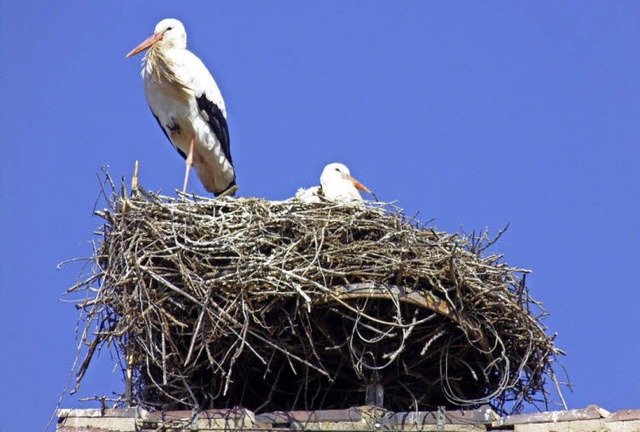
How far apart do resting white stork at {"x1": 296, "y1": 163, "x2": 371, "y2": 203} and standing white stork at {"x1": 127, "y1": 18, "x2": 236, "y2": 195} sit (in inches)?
41.8

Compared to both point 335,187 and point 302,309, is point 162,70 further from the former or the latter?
point 302,309

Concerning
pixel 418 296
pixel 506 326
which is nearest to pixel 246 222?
pixel 418 296

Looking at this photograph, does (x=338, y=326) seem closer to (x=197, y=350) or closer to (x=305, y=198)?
(x=197, y=350)

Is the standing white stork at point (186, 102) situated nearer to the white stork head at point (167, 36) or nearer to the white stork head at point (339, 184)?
the white stork head at point (167, 36)

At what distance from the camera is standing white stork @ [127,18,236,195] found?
10.1 meters

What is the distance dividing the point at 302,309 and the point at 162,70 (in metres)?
3.42

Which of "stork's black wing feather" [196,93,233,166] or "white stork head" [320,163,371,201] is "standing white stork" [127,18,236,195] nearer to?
"stork's black wing feather" [196,93,233,166]

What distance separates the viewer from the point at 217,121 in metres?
10.3

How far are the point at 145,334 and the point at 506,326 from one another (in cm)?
198

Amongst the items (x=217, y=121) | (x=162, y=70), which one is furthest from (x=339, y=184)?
(x=162, y=70)

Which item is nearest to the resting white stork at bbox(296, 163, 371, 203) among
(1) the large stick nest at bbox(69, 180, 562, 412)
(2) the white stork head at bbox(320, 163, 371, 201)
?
(2) the white stork head at bbox(320, 163, 371, 201)

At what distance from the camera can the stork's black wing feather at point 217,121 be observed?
10.2 metres

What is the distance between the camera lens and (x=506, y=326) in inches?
303

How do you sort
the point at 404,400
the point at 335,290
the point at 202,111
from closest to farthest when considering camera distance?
1. the point at 335,290
2. the point at 404,400
3. the point at 202,111
